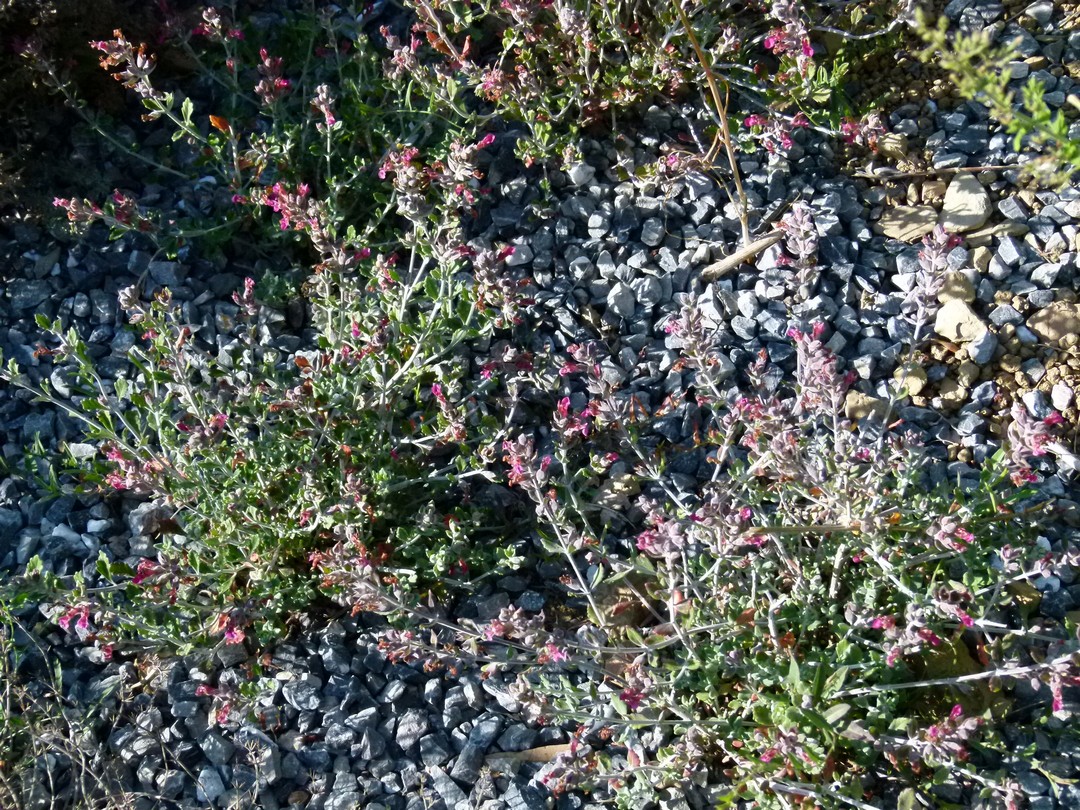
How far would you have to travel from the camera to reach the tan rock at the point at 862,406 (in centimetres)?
353

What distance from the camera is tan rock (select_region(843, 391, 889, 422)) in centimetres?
353

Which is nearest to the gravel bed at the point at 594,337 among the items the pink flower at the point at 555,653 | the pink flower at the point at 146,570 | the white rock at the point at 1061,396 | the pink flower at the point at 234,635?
the white rock at the point at 1061,396

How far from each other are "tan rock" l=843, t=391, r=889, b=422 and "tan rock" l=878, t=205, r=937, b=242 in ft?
2.28

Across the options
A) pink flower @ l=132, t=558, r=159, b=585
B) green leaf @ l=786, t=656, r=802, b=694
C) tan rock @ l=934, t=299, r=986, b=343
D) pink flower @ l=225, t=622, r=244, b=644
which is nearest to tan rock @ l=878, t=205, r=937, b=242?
tan rock @ l=934, t=299, r=986, b=343

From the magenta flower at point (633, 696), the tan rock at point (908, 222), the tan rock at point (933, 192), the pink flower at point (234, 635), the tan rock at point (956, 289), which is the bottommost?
the magenta flower at point (633, 696)

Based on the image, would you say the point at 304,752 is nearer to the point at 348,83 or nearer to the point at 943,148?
the point at 348,83

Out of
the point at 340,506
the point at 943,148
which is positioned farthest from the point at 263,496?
the point at 943,148

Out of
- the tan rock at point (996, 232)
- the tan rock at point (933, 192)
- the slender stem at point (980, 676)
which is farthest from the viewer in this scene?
the tan rock at point (933, 192)

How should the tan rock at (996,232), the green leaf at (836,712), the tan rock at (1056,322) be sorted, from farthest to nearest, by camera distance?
the tan rock at (996,232) → the tan rock at (1056,322) → the green leaf at (836,712)

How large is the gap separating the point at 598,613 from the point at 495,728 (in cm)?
50

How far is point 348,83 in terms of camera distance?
4141 millimetres

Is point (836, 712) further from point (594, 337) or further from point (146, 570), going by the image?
point (146, 570)

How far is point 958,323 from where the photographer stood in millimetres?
3670

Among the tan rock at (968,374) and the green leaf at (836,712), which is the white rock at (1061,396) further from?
the green leaf at (836,712)
